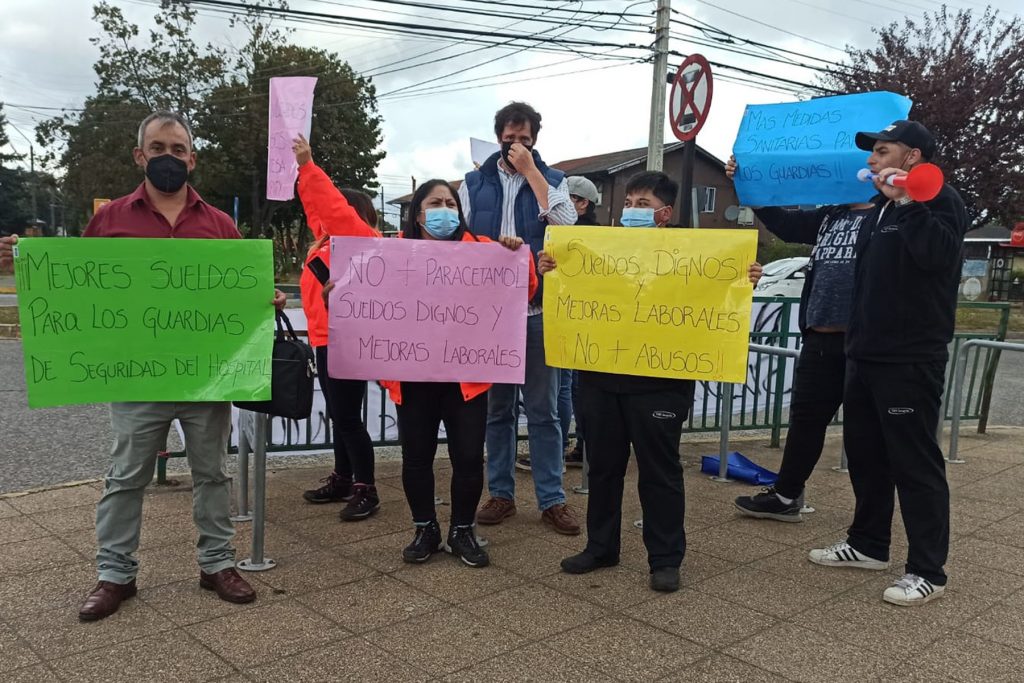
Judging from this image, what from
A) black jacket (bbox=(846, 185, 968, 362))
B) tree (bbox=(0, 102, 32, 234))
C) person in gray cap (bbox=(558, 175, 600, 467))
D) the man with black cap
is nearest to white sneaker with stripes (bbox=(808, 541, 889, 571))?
the man with black cap

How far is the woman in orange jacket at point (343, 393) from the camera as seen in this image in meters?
3.88

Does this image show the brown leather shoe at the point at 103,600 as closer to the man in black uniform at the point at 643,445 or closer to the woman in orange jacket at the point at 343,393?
the woman in orange jacket at the point at 343,393

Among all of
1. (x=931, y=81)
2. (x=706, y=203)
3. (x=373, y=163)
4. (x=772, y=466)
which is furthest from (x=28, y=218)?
(x=772, y=466)

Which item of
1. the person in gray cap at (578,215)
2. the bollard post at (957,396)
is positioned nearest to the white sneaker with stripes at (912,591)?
the person in gray cap at (578,215)

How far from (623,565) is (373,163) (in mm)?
32480

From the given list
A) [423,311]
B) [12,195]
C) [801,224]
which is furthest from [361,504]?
[12,195]

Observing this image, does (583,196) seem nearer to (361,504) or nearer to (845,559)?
(361,504)

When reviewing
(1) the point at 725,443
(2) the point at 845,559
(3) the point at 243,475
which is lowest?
(2) the point at 845,559

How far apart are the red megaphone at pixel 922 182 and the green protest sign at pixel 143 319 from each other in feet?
8.20

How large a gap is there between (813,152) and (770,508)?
1.91m

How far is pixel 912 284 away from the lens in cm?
321

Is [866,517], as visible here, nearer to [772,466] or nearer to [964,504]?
[964,504]

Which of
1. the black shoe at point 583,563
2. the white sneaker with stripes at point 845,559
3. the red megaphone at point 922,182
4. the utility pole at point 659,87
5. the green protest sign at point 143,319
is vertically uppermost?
the utility pole at point 659,87

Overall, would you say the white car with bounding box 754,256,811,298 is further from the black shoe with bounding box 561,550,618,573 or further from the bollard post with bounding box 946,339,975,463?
the black shoe with bounding box 561,550,618,573
